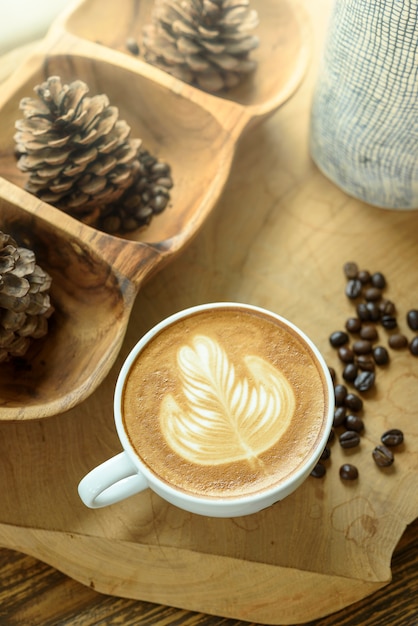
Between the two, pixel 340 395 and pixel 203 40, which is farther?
pixel 203 40

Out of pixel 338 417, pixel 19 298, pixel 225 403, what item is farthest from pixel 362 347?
pixel 19 298

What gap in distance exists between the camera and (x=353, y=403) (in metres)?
1.04

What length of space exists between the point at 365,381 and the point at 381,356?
0.05 m

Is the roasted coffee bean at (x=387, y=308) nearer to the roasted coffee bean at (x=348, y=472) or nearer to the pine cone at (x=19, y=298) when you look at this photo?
the roasted coffee bean at (x=348, y=472)

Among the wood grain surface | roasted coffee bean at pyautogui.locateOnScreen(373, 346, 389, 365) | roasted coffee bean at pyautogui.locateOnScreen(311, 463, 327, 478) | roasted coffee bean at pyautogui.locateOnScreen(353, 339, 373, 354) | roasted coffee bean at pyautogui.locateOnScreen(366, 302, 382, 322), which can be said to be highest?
roasted coffee bean at pyautogui.locateOnScreen(366, 302, 382, 322)

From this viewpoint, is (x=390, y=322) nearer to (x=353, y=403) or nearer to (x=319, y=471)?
(x=353, y=403)

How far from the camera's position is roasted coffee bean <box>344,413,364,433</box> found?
103 cm

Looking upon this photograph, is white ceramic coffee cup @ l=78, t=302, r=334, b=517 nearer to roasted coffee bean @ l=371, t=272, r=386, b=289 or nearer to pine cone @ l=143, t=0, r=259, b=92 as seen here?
roasted coffee bean @ l=371, t=272, r=386, b=289

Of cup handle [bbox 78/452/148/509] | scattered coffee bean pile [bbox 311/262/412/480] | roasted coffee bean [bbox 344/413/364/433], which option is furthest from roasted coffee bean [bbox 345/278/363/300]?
cup handle [bbox 78/452/148/509]

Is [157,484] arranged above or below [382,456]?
above

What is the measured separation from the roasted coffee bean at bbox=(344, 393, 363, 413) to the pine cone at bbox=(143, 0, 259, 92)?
0.61m

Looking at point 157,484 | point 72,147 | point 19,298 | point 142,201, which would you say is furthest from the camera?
point 142,201

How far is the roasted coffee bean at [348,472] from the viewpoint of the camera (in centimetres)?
99

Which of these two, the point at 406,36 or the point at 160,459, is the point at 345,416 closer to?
the point at 160,459
